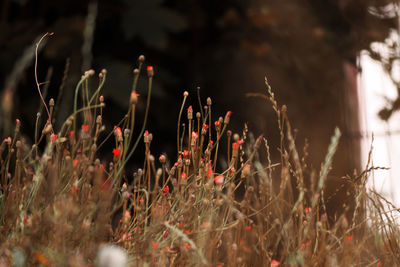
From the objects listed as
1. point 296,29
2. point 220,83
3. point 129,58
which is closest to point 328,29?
point 296,29

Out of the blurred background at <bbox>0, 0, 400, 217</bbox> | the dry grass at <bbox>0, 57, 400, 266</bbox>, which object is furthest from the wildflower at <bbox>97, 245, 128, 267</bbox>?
the blurred background at <bbox>0, 0, 400, 217</bbox>

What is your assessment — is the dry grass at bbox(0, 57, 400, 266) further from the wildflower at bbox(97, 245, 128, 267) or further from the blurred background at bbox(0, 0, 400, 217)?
the blurred background at bbox(0, 0, 400, 217)

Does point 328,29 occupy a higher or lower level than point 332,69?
higher

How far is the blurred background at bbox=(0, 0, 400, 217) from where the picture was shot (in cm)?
271

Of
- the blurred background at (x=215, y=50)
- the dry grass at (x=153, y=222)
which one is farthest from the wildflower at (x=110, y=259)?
the blurred background at (x=215, y=50)

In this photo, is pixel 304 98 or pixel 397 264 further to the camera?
pixel 304 98

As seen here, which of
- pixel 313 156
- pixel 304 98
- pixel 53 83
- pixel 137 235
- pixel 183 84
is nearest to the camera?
pixel 137 235

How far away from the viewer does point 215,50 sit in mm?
3137

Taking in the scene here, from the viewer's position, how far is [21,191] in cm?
117

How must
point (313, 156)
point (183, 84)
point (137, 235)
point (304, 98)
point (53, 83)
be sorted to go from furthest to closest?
point (313, 156) → point (304, 98) → point (183, 84) → point (53, 83) → point (137, 235)

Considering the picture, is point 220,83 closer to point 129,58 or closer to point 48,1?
point 129,58

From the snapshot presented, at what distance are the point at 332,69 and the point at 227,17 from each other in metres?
0.75

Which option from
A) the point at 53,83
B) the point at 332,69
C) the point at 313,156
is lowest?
the point at 313,156

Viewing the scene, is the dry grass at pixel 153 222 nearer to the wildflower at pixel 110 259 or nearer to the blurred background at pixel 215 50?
the wildflower at pixel 110 259
